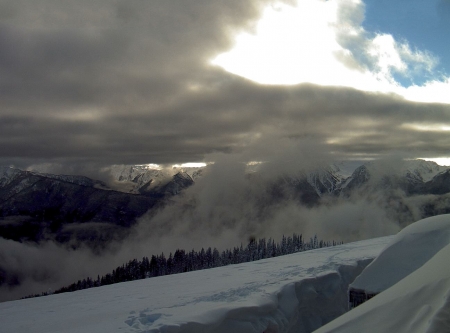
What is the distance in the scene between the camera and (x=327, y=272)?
18016 millimetres

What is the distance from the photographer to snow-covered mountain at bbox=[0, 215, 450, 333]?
6562 millimetres

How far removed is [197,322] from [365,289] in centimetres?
535

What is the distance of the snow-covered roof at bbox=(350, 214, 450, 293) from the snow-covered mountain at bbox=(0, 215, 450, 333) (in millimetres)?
30

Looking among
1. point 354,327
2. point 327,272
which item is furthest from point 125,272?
point 354,327

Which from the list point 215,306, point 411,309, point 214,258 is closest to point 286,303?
point 215,306

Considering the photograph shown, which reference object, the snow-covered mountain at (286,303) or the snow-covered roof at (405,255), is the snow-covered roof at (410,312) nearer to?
the snow-covered mountain at (286,303)

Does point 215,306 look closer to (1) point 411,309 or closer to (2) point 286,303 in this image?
(2) point 286,303

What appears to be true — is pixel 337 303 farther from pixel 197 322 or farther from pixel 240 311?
pixel 197 322

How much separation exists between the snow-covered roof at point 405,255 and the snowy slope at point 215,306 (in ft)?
11.3

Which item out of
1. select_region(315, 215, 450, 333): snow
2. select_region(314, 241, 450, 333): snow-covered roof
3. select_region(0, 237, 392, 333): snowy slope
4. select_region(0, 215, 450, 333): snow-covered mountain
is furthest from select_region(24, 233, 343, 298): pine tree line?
select_region(314, 241, 450, 333): snow-covered roof

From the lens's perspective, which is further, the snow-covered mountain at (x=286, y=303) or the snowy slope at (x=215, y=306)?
the snowy slope at (x=215, y=306)

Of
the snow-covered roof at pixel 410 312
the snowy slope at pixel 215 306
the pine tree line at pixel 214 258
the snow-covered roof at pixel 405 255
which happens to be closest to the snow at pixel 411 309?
the snow-covered roof at pixel 410 312

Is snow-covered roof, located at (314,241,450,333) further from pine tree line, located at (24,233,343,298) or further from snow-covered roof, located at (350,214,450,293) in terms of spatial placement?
pine tree line, located at (24,233,343,298)

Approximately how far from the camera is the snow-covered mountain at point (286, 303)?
258 inches
